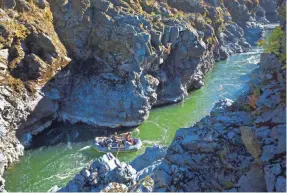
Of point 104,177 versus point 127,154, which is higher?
point 104,177

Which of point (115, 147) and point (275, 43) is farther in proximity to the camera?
point (115, 147)

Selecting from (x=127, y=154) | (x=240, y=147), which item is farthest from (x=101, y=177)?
(x=127, y=154)

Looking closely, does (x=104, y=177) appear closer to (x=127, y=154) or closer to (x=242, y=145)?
(x=242, y=145)

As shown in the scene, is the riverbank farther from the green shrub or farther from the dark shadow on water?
the dark shadow on water

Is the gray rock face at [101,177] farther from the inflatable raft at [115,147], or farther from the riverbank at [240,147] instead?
the inflatable raft at [115,147]

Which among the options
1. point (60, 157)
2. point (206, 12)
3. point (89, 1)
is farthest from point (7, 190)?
point (206, 12)

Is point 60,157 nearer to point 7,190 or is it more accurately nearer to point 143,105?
point 7,190
